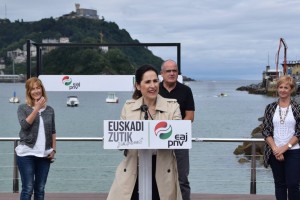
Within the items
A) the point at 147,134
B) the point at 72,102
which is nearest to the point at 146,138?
the point at 147,134

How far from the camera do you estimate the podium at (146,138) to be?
15.0 feet

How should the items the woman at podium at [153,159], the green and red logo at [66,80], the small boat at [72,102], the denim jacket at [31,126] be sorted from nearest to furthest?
the woman at podium at [153,159], the denim jacket at [31,126], the green and red logo at [66,80], the small boat at [72,102]

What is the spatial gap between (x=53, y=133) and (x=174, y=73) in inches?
56.0

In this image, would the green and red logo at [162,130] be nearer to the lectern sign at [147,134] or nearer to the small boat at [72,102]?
the lectern sign at [147,134]

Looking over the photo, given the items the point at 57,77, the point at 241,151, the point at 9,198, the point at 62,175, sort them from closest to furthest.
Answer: the point at 9,198, the point at 57,77, the point at 62,175, the point at 241,151

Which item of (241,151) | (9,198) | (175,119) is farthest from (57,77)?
(241,151)

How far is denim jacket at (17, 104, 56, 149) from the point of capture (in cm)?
600

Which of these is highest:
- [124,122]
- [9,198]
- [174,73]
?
[174,73]

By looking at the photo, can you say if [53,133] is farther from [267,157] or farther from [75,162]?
[75,162]

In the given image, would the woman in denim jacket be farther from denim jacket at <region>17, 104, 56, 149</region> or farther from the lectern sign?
the lectern sign

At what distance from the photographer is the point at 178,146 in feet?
15.1

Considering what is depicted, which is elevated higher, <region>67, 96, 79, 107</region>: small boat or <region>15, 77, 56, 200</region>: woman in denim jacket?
<region>15, 77, 56, 200</region>: woman in denim jacket

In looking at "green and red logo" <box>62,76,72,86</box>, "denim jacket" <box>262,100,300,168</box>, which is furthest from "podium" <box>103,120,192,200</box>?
"green and red logo" <box>62,76,72,86</box>

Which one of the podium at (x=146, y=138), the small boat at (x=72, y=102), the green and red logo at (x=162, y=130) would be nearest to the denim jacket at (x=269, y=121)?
the podium at (x=146, y=138)
